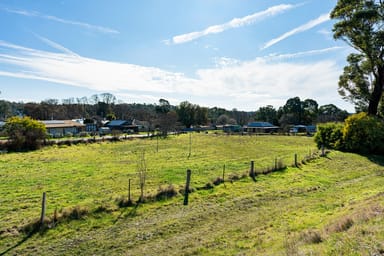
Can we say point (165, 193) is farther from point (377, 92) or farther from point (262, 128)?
point (262, 128)

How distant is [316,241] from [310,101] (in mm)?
73370

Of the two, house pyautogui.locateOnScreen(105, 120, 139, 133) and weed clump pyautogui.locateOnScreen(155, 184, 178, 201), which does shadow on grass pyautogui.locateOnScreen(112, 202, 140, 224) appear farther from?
house pyautogui.locateOnScreen(105, 120, 139, 133)

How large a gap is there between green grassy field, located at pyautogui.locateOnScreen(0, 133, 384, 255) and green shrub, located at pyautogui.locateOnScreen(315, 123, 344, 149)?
7584 mm

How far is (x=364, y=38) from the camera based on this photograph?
63.7 feet

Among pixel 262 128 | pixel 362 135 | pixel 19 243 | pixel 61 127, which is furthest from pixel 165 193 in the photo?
pixel 262 128

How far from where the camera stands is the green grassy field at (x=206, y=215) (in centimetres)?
582

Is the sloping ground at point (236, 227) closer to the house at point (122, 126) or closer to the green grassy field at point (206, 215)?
the green grassy field at point (206, 215)

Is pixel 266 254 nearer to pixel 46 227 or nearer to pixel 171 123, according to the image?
pixel 46 227

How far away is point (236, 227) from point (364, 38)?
20479 mm

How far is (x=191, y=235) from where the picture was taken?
6.97 metres

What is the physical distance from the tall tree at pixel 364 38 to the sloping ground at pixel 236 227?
13918 millimetres

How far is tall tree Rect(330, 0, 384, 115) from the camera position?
18969 mm

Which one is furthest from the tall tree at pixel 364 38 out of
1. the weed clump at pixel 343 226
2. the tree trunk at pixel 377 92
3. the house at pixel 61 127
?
the house at pixel 61 127

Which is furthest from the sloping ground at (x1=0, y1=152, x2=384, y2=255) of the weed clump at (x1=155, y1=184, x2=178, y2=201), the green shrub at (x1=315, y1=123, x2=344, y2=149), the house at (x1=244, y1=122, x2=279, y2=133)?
the house at (x1=244, y1=122, x2=279, y2=133)
